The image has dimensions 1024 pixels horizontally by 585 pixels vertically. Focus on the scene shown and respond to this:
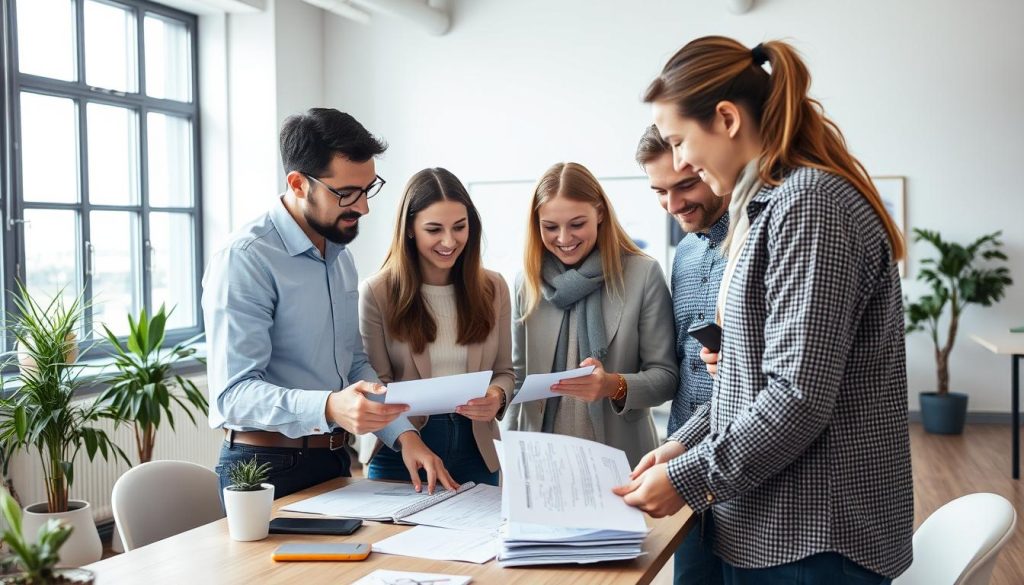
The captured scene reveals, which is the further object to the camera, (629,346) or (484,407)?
(629,346)

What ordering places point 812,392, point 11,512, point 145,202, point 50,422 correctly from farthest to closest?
point 145,202 < point 50,422 < point 812,392 < point 11,512

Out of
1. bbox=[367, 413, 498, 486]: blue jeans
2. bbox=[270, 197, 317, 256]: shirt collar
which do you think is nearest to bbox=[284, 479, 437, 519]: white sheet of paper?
bbox=[367, 413, 498, 486]: blue jeans

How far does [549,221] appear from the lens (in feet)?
8.25

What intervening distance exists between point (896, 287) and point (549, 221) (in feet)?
4.18

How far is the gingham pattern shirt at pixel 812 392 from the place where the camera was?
1.25 meters

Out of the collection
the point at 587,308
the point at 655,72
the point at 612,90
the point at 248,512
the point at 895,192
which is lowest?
the point at 248,512

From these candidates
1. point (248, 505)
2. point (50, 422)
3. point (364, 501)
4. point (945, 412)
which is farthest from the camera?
point (945, 412)

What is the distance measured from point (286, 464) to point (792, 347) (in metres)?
1.21

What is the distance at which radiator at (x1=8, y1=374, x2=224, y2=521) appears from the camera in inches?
169

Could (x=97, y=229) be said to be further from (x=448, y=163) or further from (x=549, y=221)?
(x=549, y=221)

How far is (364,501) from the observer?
6.30 ft

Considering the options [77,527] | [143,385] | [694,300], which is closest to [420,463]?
[694,300]

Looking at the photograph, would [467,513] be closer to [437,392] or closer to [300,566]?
[437,392]

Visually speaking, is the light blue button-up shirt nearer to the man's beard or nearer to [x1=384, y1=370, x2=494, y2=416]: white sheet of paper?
the man's beard
